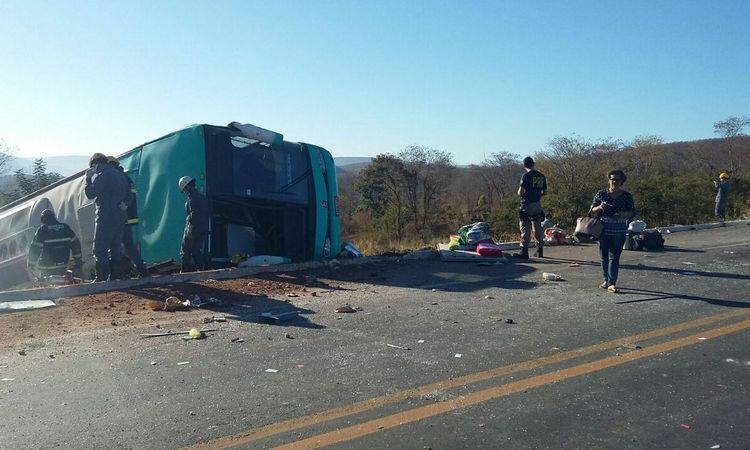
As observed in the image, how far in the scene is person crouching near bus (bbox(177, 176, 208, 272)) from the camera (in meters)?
9.12

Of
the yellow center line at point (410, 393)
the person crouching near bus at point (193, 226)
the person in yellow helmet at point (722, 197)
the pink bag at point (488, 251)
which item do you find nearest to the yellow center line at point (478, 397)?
the yellow center line at point (410, 393)

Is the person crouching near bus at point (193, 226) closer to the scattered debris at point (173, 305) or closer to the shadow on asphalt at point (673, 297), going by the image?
the scattered debris at point (173, 305)

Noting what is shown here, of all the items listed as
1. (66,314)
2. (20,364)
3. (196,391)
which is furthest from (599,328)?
(66,314)

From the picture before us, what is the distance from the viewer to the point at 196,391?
4410mm

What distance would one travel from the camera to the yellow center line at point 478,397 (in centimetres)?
360

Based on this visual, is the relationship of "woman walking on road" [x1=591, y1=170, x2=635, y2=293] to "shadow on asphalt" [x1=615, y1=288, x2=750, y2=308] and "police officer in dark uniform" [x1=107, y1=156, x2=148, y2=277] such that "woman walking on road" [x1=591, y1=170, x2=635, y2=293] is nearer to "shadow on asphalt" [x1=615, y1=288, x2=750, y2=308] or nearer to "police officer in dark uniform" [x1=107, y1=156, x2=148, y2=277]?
"shadow on asphalt" [x1=615, y1=288, x2=750, y2=308]

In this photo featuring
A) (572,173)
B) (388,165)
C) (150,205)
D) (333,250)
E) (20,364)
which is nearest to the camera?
(20,364)

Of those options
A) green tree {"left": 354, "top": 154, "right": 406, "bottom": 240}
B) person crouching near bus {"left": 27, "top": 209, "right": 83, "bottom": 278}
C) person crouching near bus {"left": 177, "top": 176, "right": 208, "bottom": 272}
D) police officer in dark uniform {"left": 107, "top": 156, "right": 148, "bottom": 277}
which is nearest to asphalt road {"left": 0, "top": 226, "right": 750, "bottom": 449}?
person crouching near bus {"left": 177, "top": 176, "right": 208, "bottom": 272}

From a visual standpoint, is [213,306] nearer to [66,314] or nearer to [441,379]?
[66,314]

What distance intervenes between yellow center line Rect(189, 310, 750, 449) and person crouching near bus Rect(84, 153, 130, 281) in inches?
240

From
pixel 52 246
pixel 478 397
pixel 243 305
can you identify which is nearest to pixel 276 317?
pixel 243 305

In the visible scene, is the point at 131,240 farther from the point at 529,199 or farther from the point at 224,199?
the point at 529,199

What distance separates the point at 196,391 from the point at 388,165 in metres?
33.4

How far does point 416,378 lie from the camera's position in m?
4.56
